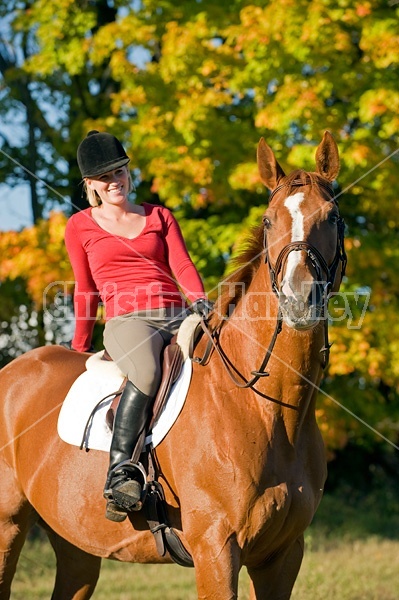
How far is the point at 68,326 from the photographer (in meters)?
12.9

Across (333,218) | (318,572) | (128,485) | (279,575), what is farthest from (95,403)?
(318,572)

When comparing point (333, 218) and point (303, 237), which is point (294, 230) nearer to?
point (303, 237)

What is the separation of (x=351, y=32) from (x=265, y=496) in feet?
26.8

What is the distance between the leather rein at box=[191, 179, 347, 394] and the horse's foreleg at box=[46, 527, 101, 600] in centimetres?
204

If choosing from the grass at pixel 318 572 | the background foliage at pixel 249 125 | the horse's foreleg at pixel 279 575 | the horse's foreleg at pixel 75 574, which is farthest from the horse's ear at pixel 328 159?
the background foliage at pixel 249 125

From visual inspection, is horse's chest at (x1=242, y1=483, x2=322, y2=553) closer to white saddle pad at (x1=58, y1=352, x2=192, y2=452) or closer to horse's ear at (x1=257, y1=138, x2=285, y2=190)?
white saddle pad at (x1=58, y1=352, x2=192, y2=452)

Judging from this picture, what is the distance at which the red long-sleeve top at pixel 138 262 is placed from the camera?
16.0 ft

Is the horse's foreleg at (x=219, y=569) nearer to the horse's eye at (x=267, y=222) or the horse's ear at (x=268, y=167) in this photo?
the horse's eye at (x=267, y=222)

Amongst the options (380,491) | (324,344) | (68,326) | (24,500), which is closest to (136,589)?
(24,500)

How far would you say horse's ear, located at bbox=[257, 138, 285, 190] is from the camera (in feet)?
14.3

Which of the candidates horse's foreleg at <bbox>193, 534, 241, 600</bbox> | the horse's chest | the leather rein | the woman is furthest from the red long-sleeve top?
horse's foreleg at <bbox>193, 534, 241, 600</bbox>

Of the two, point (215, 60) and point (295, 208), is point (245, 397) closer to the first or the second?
point (295, 208)

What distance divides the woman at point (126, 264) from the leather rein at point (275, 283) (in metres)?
0.22

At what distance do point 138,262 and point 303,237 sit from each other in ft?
4.20
